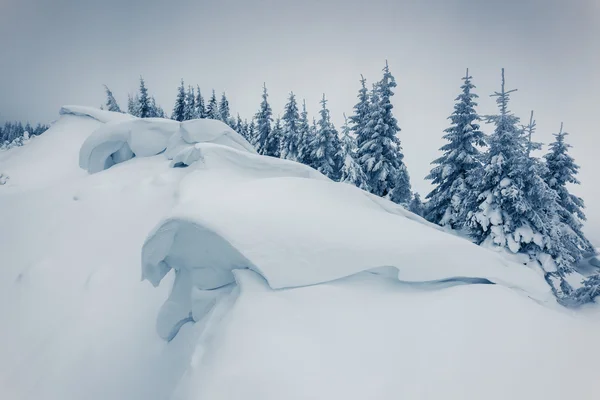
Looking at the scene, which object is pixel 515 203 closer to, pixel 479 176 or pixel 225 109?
pixel 479 176

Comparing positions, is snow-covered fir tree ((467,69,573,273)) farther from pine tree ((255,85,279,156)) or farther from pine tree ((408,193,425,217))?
pine tree ((255,85,279,156))

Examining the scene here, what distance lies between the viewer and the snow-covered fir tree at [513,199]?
40.7ft

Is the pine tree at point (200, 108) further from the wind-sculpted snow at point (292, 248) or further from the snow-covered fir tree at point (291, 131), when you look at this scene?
the wind-sculpted snow at point (292, 248)

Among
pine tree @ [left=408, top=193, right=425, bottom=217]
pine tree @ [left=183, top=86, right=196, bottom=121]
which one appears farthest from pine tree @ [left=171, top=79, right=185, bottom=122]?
pine tree @ [left=408, top=193, right=425, bottom=217]

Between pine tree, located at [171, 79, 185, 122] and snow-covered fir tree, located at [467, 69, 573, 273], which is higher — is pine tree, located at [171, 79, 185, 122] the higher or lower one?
the higher one

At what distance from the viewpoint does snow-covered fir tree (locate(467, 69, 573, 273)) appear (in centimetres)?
1240

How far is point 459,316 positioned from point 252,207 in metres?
3.52

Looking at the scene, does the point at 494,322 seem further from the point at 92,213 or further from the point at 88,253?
the point at 92,213

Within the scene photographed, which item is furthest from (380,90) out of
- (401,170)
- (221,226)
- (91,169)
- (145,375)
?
(145,375)

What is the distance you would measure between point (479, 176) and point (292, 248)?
43.3 ft

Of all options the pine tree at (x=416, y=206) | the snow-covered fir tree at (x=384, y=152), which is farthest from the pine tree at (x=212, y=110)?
the pine tree at (x=416, y=206)

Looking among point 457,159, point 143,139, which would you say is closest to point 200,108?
point 143,139

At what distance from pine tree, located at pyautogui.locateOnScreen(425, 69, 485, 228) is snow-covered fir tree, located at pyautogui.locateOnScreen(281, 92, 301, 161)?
48.8 ft

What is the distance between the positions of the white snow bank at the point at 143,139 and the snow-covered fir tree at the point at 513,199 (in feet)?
41.0
